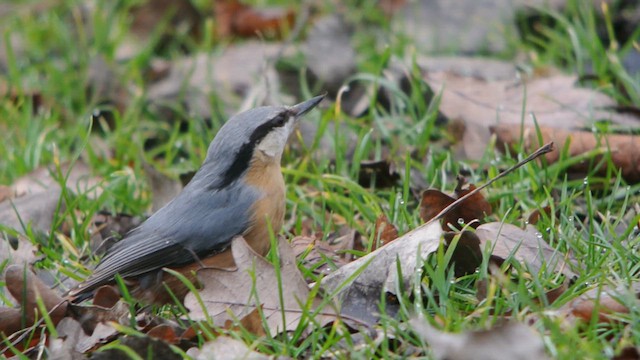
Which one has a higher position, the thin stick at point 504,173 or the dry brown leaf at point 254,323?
the thin stick at point 504,173

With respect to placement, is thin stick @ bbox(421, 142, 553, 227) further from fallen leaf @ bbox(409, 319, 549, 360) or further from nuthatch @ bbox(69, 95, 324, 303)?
fallen leaf @ bbox(409, 319, 549, 360)

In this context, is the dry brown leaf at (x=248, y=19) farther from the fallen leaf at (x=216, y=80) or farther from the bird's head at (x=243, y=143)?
the bird's head at (x=243, y=143)

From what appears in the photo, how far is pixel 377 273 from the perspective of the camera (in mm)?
3703

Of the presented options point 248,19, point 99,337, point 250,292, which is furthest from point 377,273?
point 248,19

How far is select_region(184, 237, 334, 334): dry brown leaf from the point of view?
11.6 ft

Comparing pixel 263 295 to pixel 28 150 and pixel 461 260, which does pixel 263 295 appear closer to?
pixel 461 260

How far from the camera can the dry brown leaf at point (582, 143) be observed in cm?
469

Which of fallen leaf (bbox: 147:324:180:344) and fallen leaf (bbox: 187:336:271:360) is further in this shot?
fallen leaf (bbox: 147:324:180:344)

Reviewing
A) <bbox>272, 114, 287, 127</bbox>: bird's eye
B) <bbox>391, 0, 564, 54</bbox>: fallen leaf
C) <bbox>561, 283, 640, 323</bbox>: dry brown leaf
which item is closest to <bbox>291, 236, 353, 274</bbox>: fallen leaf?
<bbox>272, 114, 287, 127</bbox>: bird's eye

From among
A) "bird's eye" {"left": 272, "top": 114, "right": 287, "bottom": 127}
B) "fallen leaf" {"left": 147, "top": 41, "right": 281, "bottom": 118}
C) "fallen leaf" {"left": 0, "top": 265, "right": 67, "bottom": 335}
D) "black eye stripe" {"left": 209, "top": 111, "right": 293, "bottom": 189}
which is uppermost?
"bird's eye" {"left": 272, "top": 114, "right": 287, "bottom": 127}

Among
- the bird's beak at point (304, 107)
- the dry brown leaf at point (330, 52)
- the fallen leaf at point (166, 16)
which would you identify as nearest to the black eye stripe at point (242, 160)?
the bird's beak at point (304, 107)

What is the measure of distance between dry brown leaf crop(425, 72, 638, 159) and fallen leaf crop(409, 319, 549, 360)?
2.36 metres

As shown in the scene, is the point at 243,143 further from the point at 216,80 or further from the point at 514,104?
the point at 216,80

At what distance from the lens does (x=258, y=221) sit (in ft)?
13.6
